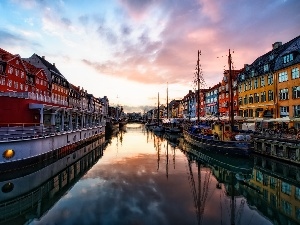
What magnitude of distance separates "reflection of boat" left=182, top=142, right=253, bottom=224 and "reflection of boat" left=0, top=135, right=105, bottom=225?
10.8 meters

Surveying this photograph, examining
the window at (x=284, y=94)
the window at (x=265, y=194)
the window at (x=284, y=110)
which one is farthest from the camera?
the window at (x=284, y=94)

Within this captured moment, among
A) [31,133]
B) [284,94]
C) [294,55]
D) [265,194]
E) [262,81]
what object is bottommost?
[265,194]

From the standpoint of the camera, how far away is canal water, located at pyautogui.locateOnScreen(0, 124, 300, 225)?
15367mm

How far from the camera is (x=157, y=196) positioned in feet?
64.0

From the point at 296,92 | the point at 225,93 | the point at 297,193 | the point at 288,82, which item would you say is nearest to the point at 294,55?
the point at 288,82

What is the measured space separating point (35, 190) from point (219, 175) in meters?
18.4

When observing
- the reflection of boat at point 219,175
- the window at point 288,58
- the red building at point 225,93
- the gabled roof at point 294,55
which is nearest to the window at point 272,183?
the reflection of boat at point 219,175

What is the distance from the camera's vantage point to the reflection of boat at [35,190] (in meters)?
16.3

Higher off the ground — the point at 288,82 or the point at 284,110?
the point at 288,82

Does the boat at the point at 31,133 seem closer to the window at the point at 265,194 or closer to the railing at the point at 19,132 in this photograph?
the railing at the point at 19,132

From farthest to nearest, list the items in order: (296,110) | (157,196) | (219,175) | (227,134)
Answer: (296,110) < (227,134) < (219,175) < (157,196)

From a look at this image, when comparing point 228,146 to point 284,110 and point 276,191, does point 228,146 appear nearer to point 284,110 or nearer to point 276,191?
point 276,191

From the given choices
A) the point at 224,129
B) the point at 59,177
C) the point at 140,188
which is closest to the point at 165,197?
the point at 140,188

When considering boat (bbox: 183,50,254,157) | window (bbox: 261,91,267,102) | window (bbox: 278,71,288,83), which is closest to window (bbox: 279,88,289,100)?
window (bbox: 278,71,288,83)
